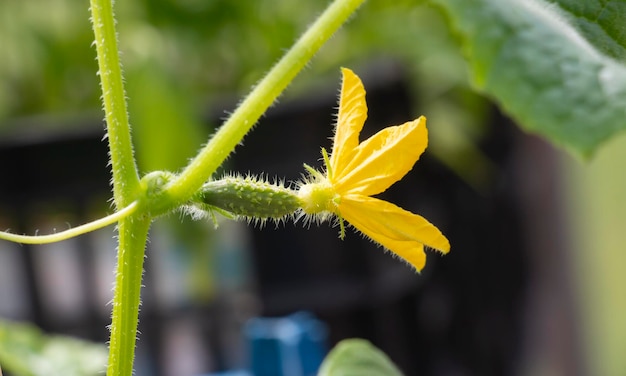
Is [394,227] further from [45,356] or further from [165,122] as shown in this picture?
[165,122]

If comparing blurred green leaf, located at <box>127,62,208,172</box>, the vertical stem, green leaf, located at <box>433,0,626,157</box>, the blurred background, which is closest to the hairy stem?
the vertical stem

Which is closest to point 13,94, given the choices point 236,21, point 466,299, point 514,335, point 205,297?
point 236,21

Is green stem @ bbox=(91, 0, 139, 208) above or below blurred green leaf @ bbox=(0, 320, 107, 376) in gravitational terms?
above

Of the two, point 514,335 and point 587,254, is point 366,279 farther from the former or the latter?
point 587,254

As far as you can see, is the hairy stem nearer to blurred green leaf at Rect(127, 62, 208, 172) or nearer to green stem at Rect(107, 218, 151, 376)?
green stem at Rect(107, 218, 151, 376)

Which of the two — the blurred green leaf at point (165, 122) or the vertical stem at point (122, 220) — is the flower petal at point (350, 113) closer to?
the vertical stem at point (122, 220)
